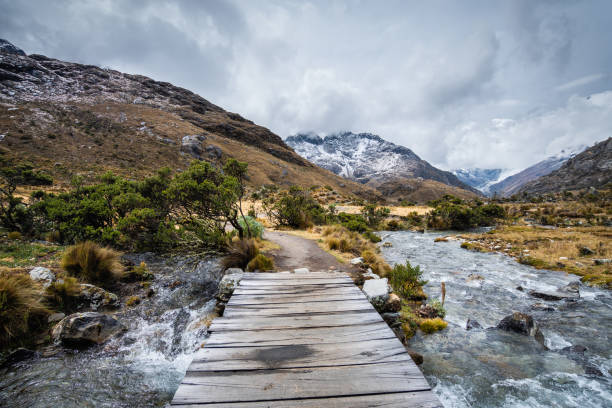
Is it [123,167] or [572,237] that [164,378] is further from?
[123,167]

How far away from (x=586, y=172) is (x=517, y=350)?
9678 cm

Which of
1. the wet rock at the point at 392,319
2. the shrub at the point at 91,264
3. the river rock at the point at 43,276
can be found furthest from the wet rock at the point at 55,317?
the wet rock at the point at 392,319

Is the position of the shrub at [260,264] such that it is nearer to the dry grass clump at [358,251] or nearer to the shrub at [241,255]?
the shrub at [241,255]

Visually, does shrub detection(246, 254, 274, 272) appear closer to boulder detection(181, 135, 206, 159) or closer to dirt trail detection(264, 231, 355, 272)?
dirt trail detection(264, 231, 355, 272)

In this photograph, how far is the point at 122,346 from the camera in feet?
13.7

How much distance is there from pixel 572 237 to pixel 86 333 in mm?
19267

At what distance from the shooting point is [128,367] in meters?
3.82

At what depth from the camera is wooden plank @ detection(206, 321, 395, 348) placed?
9.06 ft

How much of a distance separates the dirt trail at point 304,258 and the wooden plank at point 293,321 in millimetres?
3048

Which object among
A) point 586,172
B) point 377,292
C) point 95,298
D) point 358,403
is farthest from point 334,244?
point 586,172

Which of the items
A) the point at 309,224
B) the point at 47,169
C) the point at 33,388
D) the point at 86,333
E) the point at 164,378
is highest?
the point at 47,169

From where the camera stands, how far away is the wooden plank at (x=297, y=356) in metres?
2.38

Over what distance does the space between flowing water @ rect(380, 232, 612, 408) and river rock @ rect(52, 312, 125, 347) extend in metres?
5.86

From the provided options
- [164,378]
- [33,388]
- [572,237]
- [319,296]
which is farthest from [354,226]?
[33,388]
